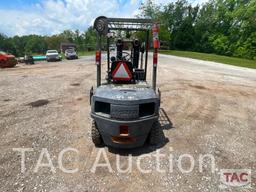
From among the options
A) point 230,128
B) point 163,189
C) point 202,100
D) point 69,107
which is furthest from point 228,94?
point 163,189

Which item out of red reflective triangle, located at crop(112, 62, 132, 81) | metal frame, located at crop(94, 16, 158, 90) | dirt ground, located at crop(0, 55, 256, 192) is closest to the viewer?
dirt ground, located at crop(0, 55, 256, 192)

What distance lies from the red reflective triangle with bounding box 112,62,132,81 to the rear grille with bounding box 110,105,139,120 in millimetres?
1254

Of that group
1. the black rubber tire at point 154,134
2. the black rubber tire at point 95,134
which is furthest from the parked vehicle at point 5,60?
the black rubber tire at point 154,134

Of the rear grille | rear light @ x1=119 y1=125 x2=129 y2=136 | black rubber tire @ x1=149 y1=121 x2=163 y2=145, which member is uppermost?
the rear grille

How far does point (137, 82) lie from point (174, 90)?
5274 mm

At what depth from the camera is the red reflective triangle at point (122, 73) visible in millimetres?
5164

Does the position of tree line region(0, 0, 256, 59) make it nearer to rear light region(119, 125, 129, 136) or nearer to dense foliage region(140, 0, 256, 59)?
dense foliage region(140, 0, 256, 59)

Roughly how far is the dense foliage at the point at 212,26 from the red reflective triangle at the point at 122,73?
4349 centimetres

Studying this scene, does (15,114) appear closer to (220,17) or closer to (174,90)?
(174,90)

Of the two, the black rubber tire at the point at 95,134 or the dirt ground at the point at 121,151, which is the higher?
the black rubber tire at the point at 95,134

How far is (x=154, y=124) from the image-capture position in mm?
4781

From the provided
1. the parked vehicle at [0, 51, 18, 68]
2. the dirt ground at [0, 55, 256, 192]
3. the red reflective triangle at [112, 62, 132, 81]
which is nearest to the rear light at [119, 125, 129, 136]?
the dirt ground at [0, 55, 256, 192]

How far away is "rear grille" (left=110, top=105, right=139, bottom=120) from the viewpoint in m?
4.17

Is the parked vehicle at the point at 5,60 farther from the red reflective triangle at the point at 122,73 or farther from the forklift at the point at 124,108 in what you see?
the red reflective triangle at the point at 122,73
